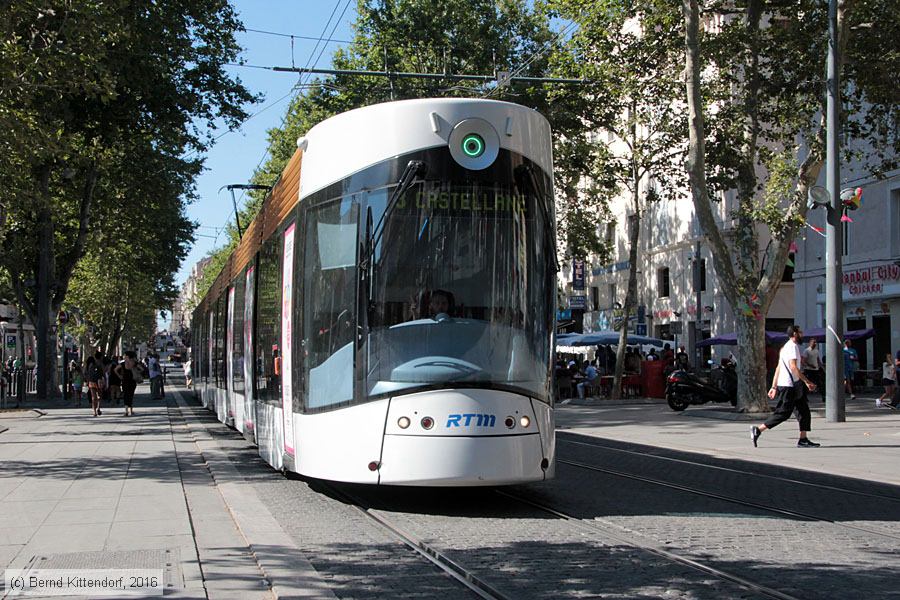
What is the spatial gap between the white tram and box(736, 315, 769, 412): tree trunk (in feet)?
49.3

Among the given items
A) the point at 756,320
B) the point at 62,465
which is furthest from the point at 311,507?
the point at 756,320

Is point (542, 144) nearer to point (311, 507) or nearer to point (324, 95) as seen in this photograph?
point (311, 507)

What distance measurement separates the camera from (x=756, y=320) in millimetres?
23625

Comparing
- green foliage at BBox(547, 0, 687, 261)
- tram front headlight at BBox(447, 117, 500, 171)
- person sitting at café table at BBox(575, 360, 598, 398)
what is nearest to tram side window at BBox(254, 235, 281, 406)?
tram front headlight at BBox(447, 117, 500, 171)

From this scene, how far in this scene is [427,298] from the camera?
Result: 896 centimetres

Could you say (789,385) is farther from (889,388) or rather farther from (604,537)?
(889,388)

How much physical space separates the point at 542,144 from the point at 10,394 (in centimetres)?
3716

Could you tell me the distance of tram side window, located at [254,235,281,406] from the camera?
37.3 feet

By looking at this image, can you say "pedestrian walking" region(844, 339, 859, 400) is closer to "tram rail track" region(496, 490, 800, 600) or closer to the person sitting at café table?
the person sitting at café table

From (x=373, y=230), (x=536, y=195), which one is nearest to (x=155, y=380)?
(x=373, y=230)

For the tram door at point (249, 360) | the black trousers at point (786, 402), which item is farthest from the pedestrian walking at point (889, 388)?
the tram door at point (249, 360)

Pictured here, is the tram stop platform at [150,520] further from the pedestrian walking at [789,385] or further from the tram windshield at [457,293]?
the pedestrian walking at [789,385]

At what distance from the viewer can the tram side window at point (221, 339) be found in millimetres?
19781

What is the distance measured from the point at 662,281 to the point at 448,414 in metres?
45.3
